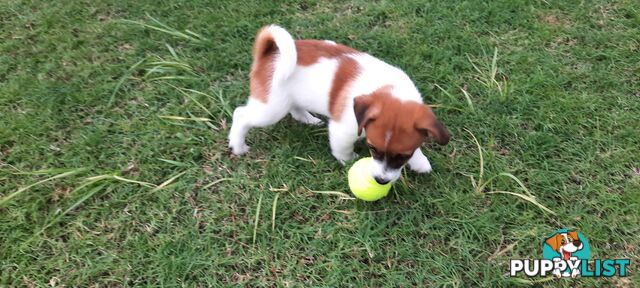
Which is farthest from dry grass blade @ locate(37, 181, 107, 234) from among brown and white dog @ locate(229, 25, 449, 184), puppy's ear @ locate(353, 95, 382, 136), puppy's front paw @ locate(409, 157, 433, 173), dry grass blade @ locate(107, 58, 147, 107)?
puppy's front paw @ locate(409, 157, 433, 173)

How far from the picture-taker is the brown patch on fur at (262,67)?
3.15 meters

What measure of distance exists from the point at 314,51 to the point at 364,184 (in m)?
0.93

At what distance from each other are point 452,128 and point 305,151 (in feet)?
3.75

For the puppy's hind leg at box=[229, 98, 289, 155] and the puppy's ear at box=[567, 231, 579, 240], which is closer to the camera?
the puppy's ear at box=[567, 231, 579, 240]

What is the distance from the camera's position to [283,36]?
294 cm

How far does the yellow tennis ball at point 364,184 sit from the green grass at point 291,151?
0.55 ft

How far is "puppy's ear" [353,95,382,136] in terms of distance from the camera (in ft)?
8.88

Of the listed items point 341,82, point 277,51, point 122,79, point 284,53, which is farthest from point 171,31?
point 341,82

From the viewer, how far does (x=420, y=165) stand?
3.35 m

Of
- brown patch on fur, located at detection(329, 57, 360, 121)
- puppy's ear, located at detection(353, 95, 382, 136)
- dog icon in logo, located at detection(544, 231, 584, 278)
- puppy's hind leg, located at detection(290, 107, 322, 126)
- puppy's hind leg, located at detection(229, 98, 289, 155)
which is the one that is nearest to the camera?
puppy's ear, located at detection(353, 95, 382, 136)

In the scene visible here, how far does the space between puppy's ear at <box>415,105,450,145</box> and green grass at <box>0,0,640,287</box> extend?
723mm

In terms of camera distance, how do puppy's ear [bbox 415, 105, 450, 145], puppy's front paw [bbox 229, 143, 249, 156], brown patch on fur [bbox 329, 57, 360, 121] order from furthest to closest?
puppy's front paw [bbox 229, 143, 249, 156], brown patch on fur [bbox 329, 57, 360, 121], puppy's ear [bbox 415, 105, 450, 145]

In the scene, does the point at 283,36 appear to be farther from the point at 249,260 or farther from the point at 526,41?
the point at 526,41

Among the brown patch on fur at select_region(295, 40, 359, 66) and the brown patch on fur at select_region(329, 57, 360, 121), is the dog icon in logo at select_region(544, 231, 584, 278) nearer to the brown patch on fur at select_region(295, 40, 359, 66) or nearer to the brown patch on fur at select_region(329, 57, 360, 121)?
the brown patch on fur at select_region(329, 57, 360, 121)
